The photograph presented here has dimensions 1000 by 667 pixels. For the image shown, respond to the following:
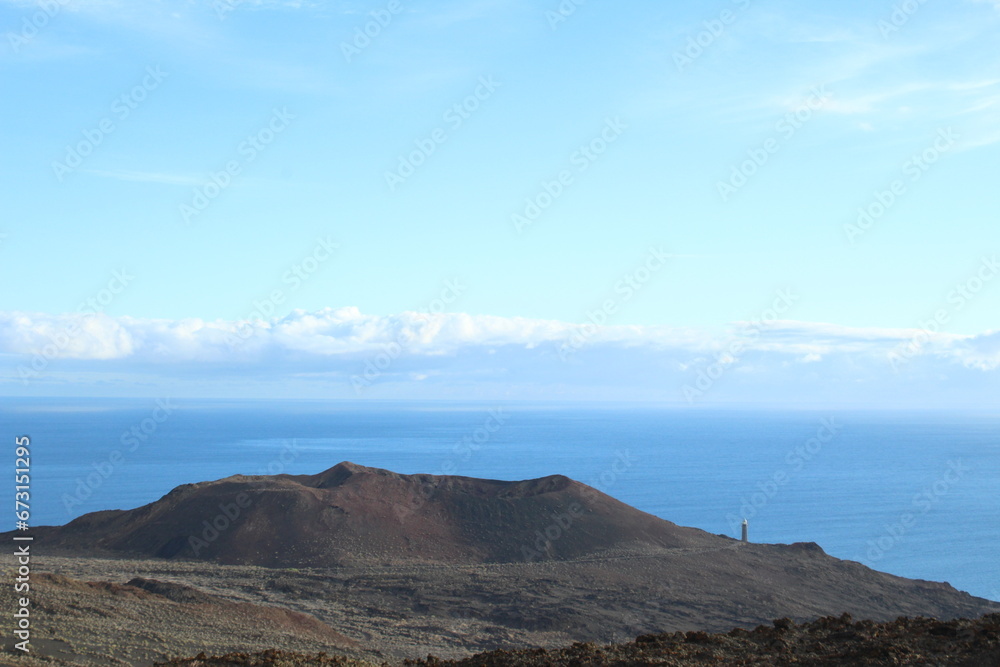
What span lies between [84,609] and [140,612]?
5.45 ft

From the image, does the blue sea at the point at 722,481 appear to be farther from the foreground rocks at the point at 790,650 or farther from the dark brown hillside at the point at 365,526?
the foreground rocks at the point at 790,650

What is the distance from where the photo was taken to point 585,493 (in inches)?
1913

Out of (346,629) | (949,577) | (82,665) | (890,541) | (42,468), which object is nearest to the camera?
(82,665)

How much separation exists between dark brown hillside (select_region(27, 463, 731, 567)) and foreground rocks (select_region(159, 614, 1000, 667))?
2599 centimetres

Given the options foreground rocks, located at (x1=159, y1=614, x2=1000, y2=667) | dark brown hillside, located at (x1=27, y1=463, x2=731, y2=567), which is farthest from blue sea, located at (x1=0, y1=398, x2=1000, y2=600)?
foreground rocks, located at (x1=159, y1=614, x2=1000, y2=667)

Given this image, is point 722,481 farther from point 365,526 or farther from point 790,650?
point 790,650

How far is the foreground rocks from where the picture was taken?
12.5 metres

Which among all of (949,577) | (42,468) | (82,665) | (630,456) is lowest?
(82,665)

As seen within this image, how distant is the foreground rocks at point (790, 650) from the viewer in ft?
41.0

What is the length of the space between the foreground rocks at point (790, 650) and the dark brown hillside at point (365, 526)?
25988 millimetres

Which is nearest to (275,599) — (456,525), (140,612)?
(140,612)

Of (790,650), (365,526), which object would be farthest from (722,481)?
(790,650)

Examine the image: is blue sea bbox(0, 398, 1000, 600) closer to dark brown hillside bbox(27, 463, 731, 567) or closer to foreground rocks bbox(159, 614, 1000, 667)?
dark brown hillside bbox(27, 463, 731, 567)

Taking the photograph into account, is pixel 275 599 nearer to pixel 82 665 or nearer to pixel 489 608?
pixel 489 608
